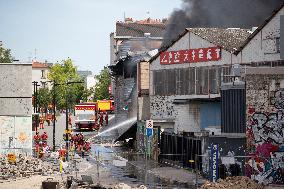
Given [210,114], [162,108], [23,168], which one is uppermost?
[162,108]

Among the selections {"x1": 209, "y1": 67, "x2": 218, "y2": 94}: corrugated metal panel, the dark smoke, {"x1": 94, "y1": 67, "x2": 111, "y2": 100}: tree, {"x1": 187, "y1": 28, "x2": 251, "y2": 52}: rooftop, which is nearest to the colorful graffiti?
{"x1": 187, "y1": 28, "x2": 251, "y2": 52}: rooftop

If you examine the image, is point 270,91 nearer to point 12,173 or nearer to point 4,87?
point 12,173

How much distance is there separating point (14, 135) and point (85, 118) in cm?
3563

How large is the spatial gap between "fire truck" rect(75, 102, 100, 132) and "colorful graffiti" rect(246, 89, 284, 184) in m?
51.6

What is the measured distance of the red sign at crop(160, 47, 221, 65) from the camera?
4259 cm

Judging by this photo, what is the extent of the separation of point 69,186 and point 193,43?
774 inches

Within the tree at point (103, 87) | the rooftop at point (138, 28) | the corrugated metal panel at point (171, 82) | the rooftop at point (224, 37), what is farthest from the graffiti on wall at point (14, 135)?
the tree at point (103, 87)

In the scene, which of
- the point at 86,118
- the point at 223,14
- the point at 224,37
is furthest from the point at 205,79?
the point at 86,118

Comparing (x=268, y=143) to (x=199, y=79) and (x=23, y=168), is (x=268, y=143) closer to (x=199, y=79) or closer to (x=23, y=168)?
(x=23, y=168)

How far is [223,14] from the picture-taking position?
69188 millimetres

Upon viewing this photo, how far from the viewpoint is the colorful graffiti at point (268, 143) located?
88.2 ft

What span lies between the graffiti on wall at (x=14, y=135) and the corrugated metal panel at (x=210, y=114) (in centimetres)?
1202

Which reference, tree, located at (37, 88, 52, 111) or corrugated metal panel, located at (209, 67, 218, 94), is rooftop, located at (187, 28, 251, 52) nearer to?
corrugated metal panel, located at (209, 67, 218, 94)

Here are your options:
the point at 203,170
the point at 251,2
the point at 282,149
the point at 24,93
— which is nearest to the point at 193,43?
the point at 24,93
